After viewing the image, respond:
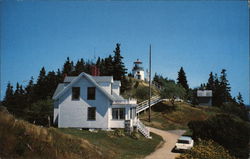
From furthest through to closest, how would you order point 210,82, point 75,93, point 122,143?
point 210,82
point 75,93
point 122,143

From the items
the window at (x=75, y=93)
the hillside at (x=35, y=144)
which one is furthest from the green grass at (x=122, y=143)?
the window at (x=75, y=93)

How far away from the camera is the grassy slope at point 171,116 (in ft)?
145

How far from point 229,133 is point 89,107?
54.1ft

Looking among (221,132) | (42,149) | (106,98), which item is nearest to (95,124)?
(106,98)

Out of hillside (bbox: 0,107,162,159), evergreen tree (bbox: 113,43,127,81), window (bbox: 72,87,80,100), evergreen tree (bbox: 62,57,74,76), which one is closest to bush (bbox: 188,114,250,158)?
hillside (bbox: 0,107,162,159)

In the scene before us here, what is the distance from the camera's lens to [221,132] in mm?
24703

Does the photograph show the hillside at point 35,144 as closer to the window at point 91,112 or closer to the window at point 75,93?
the window at point 91,112

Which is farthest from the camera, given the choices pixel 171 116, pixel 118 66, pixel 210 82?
pixel 210 82

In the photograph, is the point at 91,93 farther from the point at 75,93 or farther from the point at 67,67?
the point at 67,67

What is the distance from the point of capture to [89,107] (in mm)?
31328

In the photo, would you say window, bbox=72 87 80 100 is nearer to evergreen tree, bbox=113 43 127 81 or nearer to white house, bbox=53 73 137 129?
white house, bbox=53 73 137 129

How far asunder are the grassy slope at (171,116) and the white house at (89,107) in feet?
42.0

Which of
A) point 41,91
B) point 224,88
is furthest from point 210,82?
point 41,91

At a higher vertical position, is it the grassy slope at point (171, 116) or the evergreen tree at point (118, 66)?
the evergreen tree at point (118, 66)
